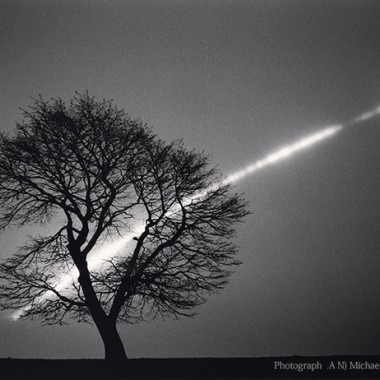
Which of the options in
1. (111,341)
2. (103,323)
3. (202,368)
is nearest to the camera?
(202,368)

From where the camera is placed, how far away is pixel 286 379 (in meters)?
9.23

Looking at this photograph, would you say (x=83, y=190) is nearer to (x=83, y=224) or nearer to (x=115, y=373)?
(x=83, y=224)

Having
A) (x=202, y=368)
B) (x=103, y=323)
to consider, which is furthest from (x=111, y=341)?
(x=202, y=368)

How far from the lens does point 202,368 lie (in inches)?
416

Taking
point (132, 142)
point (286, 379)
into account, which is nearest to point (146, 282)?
point (132, 142)

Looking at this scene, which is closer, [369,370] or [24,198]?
[369,370]

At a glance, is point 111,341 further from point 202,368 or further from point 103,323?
point 202,368

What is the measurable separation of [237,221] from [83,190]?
558 centimetres

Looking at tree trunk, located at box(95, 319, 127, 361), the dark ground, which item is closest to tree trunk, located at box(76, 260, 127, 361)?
tree trunk, located at box(95, 319, 127, 361)

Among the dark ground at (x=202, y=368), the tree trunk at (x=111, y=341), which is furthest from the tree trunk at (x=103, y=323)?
the dark ground at (x=202, y=368)

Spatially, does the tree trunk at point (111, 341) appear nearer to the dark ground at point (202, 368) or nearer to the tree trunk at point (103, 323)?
the tree trunk at point (103, 323)

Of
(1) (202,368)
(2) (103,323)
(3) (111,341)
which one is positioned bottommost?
(1) (202,368)

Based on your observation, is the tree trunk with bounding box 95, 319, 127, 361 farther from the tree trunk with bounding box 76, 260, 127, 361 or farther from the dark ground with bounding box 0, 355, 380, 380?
the dark ground with bounding box 0, 355, 380, 380

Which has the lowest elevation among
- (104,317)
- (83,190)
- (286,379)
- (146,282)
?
(286,379)
